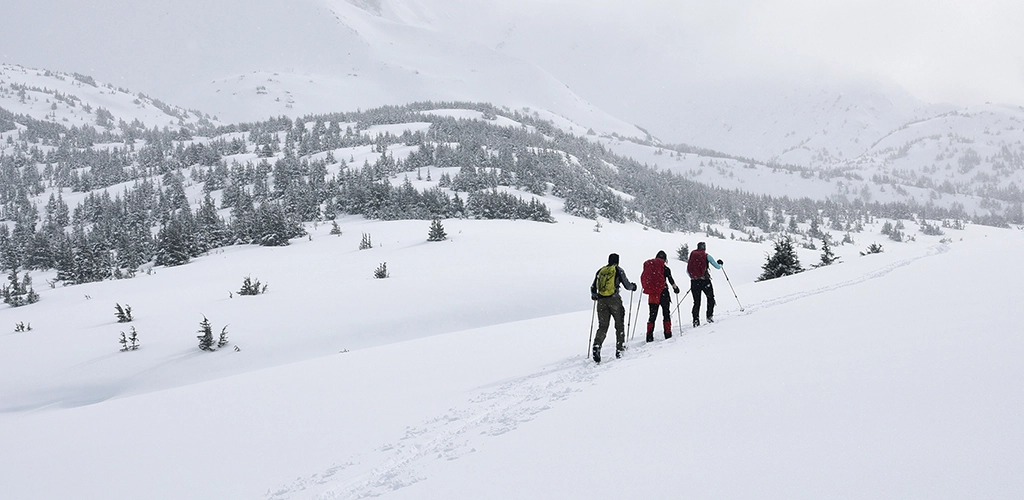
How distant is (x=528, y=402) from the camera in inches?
224

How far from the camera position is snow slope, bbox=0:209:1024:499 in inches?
103

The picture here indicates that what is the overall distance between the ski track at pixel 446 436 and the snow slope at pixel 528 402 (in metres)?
0.04

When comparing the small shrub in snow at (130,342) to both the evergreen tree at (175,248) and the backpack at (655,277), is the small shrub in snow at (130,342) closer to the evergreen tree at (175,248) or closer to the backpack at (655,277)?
the backpack at (655,277)

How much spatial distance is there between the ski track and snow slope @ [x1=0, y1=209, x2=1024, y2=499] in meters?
0.04

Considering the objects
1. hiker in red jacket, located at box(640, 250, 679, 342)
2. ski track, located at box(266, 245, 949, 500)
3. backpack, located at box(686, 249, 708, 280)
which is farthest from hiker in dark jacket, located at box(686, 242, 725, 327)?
ski track, located at box(266, 245, 949, 500)

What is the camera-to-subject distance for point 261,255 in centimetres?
2342

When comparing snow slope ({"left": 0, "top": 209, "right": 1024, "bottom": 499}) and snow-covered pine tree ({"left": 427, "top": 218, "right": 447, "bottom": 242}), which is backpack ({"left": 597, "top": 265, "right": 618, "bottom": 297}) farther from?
snow-covered pine tree ({"left": 427, "top": 218, "right": 447, "bottom": 242})

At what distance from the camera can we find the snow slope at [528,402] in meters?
2.62

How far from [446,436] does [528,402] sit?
1192mm

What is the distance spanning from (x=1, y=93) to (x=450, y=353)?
209639 mm

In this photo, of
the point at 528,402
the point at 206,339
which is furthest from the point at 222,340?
the point at 528,402

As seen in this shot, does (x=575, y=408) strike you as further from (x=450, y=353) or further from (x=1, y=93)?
(x=1, y=93)

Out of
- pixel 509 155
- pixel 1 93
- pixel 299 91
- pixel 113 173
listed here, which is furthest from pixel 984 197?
pixel 1 93

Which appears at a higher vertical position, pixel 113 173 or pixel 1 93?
pixel 1 93
